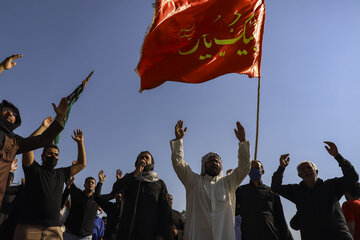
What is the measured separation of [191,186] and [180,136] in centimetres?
69

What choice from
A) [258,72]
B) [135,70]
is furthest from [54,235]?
[258,72]

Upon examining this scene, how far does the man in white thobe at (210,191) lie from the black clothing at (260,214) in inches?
12.6

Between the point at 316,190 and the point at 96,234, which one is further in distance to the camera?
the point at 96,234

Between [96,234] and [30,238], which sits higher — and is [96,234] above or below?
below

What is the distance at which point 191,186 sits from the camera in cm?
439

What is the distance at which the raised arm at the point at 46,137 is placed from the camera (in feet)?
10.5

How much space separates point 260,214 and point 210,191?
0.76 metres

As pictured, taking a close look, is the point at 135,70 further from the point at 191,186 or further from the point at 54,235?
the point at 54,235

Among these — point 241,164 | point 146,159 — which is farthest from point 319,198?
point 146,159

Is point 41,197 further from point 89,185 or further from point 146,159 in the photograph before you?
point 89,185

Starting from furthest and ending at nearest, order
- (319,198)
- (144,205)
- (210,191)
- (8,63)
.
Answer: (210,191) → (144,205) → (319,198) → (8,63)

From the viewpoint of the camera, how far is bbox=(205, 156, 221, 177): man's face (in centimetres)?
447

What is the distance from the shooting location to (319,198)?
13.2ft

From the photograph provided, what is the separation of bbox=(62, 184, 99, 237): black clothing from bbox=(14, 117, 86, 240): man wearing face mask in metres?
1.70
